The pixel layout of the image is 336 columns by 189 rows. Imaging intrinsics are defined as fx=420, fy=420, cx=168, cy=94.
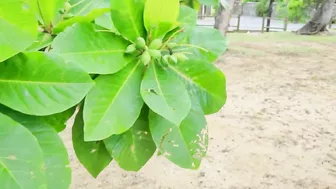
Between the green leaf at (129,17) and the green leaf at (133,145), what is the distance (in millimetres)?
101

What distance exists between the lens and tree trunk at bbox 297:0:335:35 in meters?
8.31

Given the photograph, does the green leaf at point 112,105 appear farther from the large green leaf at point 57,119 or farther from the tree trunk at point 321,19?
the tree trunk at point 321,19

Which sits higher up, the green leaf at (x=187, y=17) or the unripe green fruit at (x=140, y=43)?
the green leaf at (x=187, y=17)

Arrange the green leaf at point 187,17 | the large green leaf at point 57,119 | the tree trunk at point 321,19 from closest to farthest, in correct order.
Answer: the large green leaf at point 57,119
the green leaf at point 187,17
the tree trunk at point 321,19

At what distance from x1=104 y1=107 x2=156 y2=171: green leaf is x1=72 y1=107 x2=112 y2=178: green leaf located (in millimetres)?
32

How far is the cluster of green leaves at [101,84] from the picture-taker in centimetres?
40

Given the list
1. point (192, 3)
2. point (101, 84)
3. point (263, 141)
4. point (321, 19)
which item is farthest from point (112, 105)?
point (321, 19)

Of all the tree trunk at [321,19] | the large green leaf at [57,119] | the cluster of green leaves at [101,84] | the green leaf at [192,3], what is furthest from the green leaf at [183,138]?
the tree trunk at [321,19]

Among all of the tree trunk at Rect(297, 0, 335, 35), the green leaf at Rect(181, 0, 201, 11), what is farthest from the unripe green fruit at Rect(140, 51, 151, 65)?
the tree trunk at Rect(297, 0, 335, 35)

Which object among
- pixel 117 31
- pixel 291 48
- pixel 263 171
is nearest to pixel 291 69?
pixel 291 48

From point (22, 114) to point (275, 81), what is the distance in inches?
186

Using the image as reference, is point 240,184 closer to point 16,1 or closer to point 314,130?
point 314,130

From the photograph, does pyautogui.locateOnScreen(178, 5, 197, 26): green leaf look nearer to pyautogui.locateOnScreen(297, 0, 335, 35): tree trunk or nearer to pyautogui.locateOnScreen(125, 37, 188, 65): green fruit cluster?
pyautogui.locateOnScreen(125, 37, 188, 65): green fruit cluster

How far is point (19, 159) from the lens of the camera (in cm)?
39
